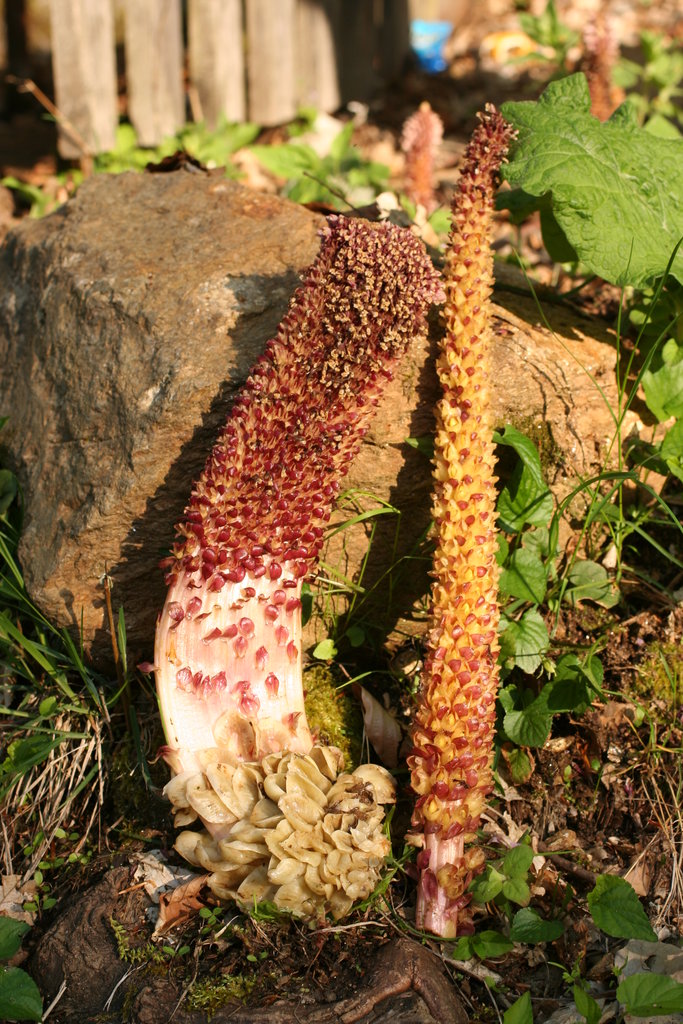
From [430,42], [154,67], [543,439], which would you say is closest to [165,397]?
[543,439]

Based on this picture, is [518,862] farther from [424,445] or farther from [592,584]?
[424,445]

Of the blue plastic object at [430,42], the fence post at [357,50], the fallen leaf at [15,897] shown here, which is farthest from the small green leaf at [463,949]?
the blue plastic object at [430,42]

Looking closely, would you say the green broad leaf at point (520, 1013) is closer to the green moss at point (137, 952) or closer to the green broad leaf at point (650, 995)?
the green broad leaf at point (650, 995)

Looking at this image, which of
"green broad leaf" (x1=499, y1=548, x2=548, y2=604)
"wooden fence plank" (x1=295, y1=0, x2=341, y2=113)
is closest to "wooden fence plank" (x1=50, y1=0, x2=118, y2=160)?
"wooden fence plank" (x1=295, y1=0, x2=341, y2=113)

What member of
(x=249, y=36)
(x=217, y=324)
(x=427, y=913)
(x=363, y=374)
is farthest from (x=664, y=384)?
(x=249, y=36)

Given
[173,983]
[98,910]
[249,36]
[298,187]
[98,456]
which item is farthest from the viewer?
[249,36]

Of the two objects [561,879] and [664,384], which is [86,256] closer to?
[664,384]

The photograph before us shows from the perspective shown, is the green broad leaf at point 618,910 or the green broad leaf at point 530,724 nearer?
the green broad leaf at point 618,910
